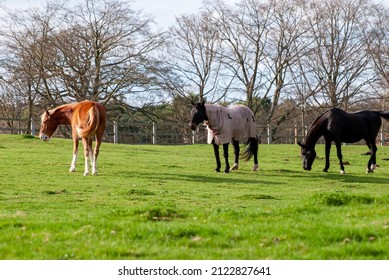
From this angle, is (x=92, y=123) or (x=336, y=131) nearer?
(x=92, y=123)

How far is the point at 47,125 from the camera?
699 inches

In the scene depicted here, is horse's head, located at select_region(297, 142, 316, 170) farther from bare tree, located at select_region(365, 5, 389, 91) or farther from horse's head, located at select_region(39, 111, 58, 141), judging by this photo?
bare tree, located at select_region(365, 5, 389, 91)

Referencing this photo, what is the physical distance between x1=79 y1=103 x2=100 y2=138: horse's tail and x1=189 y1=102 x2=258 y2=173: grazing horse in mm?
2852

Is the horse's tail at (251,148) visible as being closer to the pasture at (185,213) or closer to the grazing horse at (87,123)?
the pasture at (185,213)

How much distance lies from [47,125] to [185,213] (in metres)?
10.2

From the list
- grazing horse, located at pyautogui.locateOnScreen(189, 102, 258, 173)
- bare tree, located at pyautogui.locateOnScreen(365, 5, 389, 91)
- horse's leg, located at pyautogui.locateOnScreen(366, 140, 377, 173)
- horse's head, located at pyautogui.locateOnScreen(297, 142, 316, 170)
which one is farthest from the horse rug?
bare tree, located at pyautogui.locateOnScreen(365, 5, 389, 91)

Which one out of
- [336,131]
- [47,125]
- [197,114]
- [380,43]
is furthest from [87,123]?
[380,43]

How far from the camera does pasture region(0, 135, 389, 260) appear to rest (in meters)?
5.94

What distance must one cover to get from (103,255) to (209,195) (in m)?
6.93

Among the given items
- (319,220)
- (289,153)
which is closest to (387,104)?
(289,153)

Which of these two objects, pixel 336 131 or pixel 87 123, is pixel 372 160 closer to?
pixel 336 131

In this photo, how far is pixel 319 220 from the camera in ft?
25.1

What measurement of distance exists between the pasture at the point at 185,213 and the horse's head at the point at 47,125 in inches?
34.5
